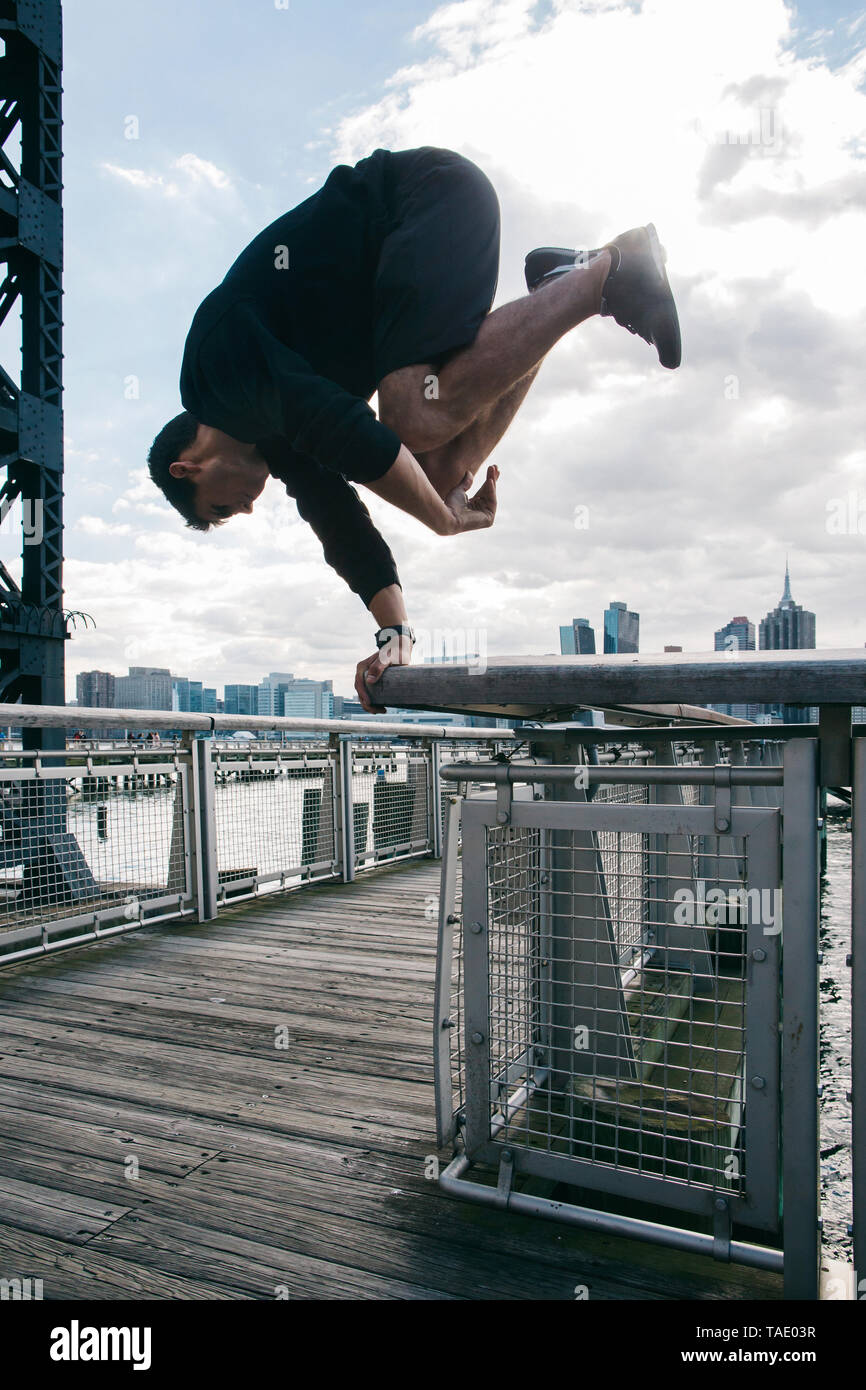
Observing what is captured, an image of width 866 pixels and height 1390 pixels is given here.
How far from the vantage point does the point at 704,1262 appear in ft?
4.62

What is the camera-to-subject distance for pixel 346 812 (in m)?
5.49

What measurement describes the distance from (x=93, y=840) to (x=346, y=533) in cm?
299

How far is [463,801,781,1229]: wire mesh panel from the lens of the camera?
128 cm

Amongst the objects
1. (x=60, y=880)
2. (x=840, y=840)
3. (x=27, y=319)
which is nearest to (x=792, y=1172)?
(x=60, y=880)

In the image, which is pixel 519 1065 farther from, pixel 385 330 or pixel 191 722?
pixel 191 722

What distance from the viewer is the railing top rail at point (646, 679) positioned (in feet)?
3.23

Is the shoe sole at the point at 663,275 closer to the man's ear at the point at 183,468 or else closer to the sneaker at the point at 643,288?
the sneaker at the point at 643,288

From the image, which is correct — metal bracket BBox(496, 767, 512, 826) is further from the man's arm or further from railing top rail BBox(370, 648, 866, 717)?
the man's arm

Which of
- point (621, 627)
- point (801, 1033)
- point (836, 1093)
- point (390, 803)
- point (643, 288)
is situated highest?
point (643, 288)

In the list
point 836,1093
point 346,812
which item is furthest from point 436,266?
point 346,812

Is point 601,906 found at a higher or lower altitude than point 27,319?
lower
